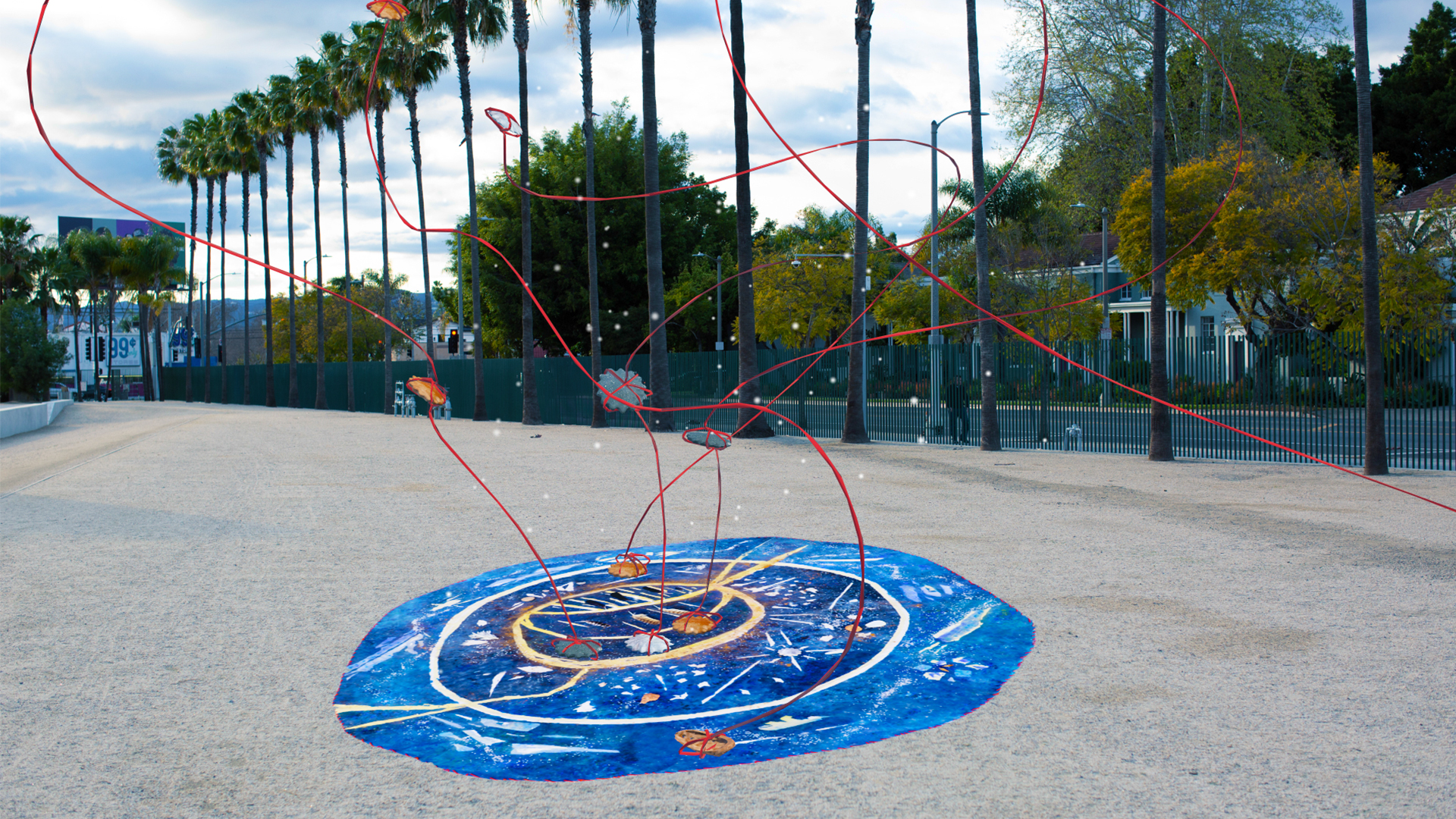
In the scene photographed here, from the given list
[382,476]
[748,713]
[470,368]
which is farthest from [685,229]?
[748,713]

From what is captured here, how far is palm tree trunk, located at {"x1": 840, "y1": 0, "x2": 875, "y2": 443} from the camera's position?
20.2 meters

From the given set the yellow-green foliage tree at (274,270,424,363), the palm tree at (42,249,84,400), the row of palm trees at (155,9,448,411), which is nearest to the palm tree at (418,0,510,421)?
the row of palm trees at (155,9,448,411)

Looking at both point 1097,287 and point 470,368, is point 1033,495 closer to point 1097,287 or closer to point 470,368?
point 470,368

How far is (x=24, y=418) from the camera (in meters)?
31.3

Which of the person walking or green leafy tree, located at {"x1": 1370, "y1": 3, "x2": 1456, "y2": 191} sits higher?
green leafy tree, located at {"x1": 1370, "y1": 3, "x2": 1456, "y2": 191}

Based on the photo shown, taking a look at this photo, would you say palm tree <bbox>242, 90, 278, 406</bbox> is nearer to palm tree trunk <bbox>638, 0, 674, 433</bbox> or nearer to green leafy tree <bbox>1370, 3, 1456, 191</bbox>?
palm tree trunk <bbox>638, 0, 674, 433</bbox>

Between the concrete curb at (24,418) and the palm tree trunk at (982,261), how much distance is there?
27.3m

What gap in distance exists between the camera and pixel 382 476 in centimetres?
1568

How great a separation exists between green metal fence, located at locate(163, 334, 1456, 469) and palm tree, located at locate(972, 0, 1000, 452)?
1.20 meters

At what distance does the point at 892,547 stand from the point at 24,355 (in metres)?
67.9

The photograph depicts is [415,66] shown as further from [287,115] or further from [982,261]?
[982,261]

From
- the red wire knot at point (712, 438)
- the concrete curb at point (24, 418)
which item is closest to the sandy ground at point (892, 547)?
the red wire knot at point (712, 438)

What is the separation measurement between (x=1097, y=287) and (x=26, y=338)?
208 ft

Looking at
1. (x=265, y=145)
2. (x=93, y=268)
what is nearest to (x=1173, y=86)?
(x=265, y=145)
